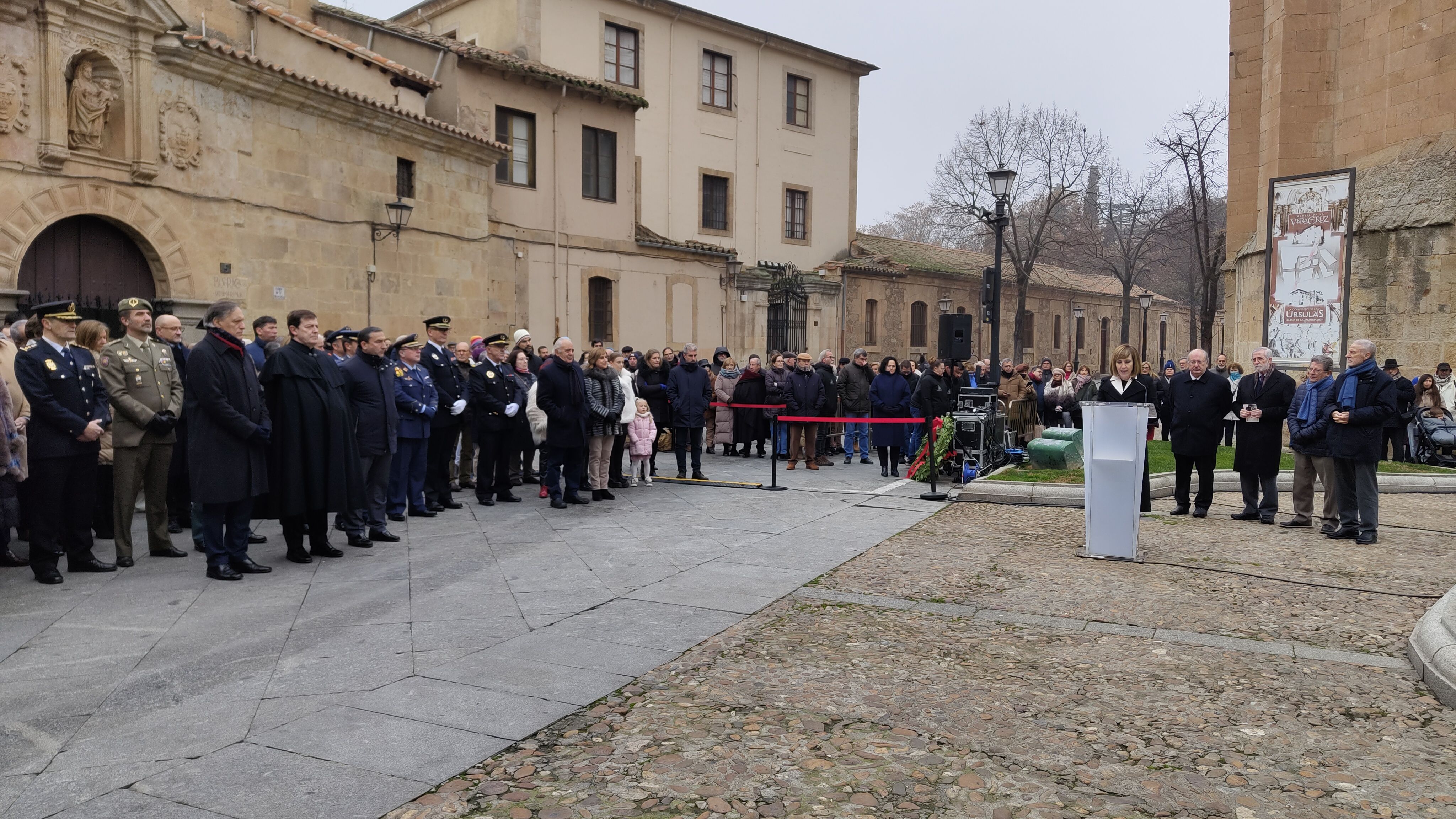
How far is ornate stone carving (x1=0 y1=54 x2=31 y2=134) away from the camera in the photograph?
Result: 11672 millimetres

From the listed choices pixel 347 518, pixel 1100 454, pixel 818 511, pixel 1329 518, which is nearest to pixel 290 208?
pixel 347 518

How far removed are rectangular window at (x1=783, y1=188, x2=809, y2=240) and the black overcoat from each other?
906 inches

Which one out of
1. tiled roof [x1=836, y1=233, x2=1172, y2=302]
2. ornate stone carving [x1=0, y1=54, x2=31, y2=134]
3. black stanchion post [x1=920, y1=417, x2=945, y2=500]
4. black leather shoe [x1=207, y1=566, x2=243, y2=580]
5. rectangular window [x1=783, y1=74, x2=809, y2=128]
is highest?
rectangular window [x1=783, y1=74, x2=809, y2=128]

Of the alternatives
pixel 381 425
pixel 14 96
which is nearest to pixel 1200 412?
pixel 381 425

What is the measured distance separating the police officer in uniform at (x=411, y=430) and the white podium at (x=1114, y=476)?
6.06 meters

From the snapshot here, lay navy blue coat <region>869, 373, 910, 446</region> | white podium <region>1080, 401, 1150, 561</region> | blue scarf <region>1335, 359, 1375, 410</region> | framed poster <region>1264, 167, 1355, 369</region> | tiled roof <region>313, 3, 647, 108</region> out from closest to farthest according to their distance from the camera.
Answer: white podium <region>1080, 401, 1150, 561</region> → blue scarf <region>1335, 359, 1375, 410</region> → navy blue coat <region>869, 373, 910, 446</region> → framed poster <region>1264, 167, 1355, 369</region> → tiled roof <region>313, 3, 647, 108</region>

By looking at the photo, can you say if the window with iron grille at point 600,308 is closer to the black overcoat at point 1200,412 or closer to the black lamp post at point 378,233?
the black lamp post at point 378,233

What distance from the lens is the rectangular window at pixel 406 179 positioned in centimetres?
1789

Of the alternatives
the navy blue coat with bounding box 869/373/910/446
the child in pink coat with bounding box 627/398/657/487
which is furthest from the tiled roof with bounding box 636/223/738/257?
the child in pink coat with bounding box 627/398/657/487

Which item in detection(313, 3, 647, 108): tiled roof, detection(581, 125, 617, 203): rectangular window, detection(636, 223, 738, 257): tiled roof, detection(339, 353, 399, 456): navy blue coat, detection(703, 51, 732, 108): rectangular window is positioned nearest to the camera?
detection(339, 353, 399, 456): navy blue coat

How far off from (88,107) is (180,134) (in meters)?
1.24

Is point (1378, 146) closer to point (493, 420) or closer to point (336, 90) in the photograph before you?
point (493, 420)

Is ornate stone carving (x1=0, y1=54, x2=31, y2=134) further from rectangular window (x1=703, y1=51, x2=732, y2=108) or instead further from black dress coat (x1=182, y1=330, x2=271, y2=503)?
rectangular window (x1=703, y1=51, x2=732, y2=108)

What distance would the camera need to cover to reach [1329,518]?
9.96 meters
